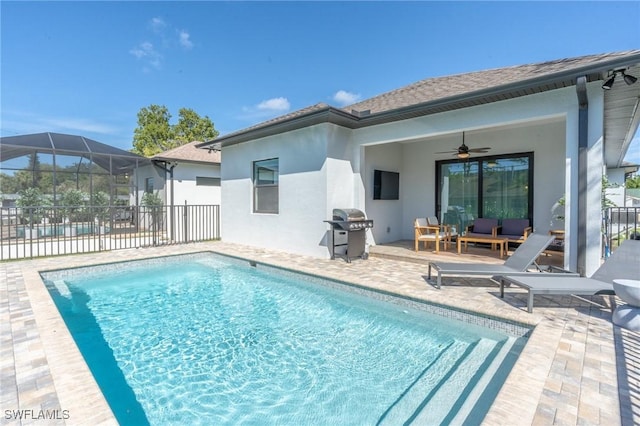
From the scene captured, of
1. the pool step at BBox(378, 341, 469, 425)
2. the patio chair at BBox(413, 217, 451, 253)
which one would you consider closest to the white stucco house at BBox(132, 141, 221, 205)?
the patio chair at BBox(413, 217, 451, 253)

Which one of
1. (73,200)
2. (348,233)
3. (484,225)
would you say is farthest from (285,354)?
(73,200)

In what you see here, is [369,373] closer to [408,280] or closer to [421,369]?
[421,369]

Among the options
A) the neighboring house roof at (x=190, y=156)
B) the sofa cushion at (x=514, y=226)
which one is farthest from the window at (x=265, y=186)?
the sofa cushion at (x=514, y=226)

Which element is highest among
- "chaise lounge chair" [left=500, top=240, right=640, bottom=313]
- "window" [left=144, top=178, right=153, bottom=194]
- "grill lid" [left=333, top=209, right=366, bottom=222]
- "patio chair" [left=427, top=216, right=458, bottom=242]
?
"window" [left=144, top=178, right=153, bottom=194]

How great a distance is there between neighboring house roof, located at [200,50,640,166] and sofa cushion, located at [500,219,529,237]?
2.83m

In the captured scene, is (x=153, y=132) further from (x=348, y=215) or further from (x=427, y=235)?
(x=427, y=235)

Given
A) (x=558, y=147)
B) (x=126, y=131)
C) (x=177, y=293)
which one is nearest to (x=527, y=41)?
(x=558, y=147)

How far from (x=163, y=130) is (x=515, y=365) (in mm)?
29909

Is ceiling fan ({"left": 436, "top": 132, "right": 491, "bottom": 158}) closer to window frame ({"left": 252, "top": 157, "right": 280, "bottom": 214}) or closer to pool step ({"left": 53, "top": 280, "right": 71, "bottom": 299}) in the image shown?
window frame ({"left": 252, "top": 157, "right": 280, "bottom": 214})

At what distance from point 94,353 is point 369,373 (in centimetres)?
320

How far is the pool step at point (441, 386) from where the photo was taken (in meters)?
2.44

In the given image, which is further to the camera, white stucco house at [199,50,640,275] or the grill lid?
the grill lid

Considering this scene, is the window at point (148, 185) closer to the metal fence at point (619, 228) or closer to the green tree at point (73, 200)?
the green tree at point (73, 200)

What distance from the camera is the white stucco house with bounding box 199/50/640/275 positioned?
4980 mm
